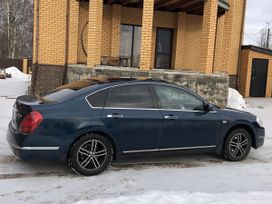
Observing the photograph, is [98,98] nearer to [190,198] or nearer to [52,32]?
[190,198]

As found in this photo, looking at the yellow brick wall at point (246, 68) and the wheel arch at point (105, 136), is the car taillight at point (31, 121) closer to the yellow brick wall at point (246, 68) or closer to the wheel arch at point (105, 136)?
the wheel arch at point (105, 136)

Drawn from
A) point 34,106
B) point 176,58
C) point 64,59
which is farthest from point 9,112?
point 176,58

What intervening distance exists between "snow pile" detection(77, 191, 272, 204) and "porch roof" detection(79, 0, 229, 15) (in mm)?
10193

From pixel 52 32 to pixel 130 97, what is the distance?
28.8 feet

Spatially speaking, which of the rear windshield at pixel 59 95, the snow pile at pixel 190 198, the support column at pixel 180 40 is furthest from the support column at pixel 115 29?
the snow pile at pixel 190 198

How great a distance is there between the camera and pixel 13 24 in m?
48.0

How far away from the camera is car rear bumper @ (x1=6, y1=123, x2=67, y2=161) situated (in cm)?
561

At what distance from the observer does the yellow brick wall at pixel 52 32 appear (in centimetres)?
1423

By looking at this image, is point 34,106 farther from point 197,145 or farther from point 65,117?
point 197,145

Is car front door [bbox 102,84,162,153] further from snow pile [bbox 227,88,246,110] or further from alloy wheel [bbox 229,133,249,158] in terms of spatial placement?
snow pile [bbox 227,88,246,110]

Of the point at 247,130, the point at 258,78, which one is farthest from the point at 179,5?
the point at 247,130

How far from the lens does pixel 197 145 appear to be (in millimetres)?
6789

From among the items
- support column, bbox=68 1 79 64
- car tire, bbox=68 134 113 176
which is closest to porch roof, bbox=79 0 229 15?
support column, bbox=68 1 79 64

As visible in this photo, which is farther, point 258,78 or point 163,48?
point 258,78
